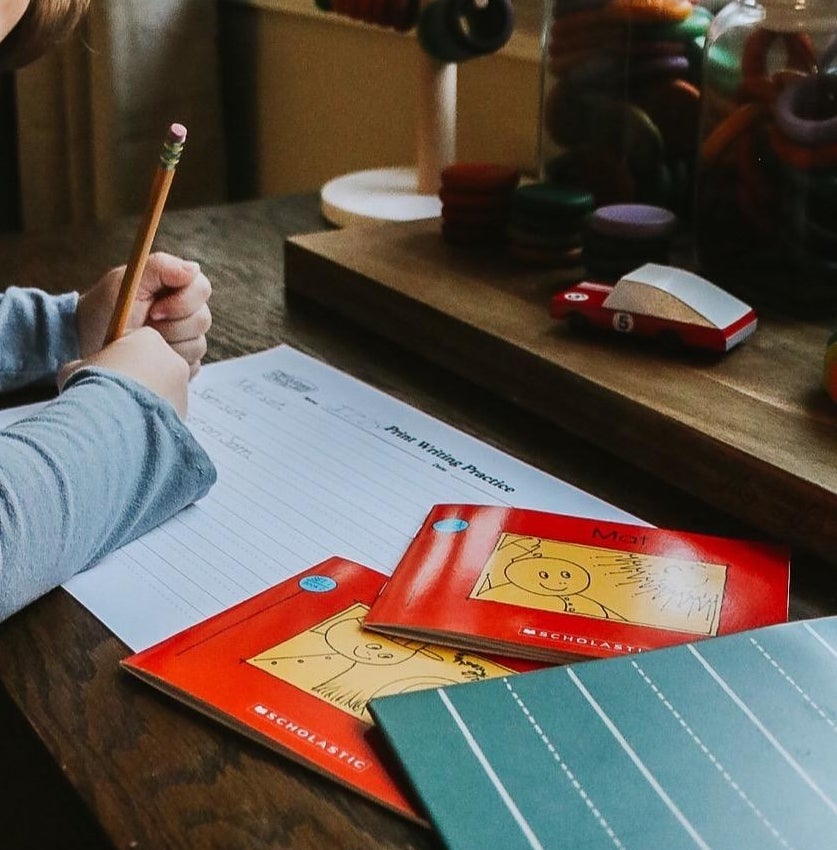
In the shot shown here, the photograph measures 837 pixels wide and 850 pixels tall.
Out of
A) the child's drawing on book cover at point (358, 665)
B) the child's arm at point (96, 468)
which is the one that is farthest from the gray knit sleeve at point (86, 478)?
the child's drawing on book cover at point (358, 665)

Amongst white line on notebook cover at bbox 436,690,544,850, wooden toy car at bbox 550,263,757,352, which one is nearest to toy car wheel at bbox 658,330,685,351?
wooden toy car at bbox 550,263,757,352

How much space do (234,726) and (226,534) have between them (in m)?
0.15

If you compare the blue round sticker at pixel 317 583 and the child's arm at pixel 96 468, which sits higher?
the child's arm at pixel 96 468

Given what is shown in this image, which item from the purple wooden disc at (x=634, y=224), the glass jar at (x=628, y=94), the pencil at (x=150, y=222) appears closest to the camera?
the pencil at (x=150, y=222)

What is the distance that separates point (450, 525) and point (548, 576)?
2.5 inches

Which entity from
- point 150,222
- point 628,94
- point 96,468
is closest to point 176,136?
point 150,222

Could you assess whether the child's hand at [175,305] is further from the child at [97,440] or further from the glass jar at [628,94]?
the glass jar at [628,94]

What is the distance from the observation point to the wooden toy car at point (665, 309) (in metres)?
0.69

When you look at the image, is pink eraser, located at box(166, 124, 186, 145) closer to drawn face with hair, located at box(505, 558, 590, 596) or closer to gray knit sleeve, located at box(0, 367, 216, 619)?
gray knit sleeve, located at box(0, 367, 216, 619)

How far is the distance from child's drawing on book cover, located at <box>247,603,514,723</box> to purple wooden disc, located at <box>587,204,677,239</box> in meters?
0.41

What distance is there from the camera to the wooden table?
38 centimetres

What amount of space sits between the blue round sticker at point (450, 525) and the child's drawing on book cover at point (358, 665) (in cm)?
9

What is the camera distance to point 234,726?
A: 0.42m

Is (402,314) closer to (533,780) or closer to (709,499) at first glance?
(709,499)
